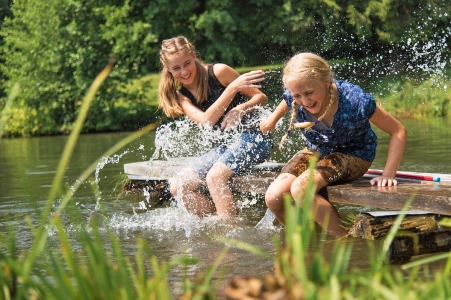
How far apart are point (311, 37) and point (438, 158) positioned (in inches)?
760

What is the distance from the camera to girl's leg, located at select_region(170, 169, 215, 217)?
638 centimetres

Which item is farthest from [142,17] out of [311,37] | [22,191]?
[22,191]

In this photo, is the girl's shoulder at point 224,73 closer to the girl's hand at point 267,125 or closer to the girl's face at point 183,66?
the girl's face at point 183,66

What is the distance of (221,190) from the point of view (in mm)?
Answer: 6156

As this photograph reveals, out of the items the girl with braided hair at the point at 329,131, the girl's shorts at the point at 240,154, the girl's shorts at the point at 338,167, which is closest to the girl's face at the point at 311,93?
the girl with braided hair at the point at 329,131

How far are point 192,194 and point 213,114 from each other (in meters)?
0.68

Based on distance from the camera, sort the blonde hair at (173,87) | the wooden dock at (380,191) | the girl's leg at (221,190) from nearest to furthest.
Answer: the wooden dock at (380,191)
the girl's leg at (221,190)
the blonde hair at (173,87)

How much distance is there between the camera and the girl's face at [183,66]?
6.18 metres

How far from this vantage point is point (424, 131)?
1402 centimetres

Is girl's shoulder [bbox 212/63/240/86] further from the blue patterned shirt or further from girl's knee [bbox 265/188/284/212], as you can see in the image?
girl's knee [bbox 265/188/284/212]

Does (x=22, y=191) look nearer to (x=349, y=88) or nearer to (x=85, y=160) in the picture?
(x=85, y=160)

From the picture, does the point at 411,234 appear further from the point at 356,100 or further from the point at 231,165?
the point at 231,165

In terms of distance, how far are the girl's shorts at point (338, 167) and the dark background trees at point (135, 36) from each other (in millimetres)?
18179

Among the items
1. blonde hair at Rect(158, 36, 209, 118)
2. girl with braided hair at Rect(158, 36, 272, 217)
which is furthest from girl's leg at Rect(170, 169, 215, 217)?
blonde hair at Rect(158, 36, 209, 118)
